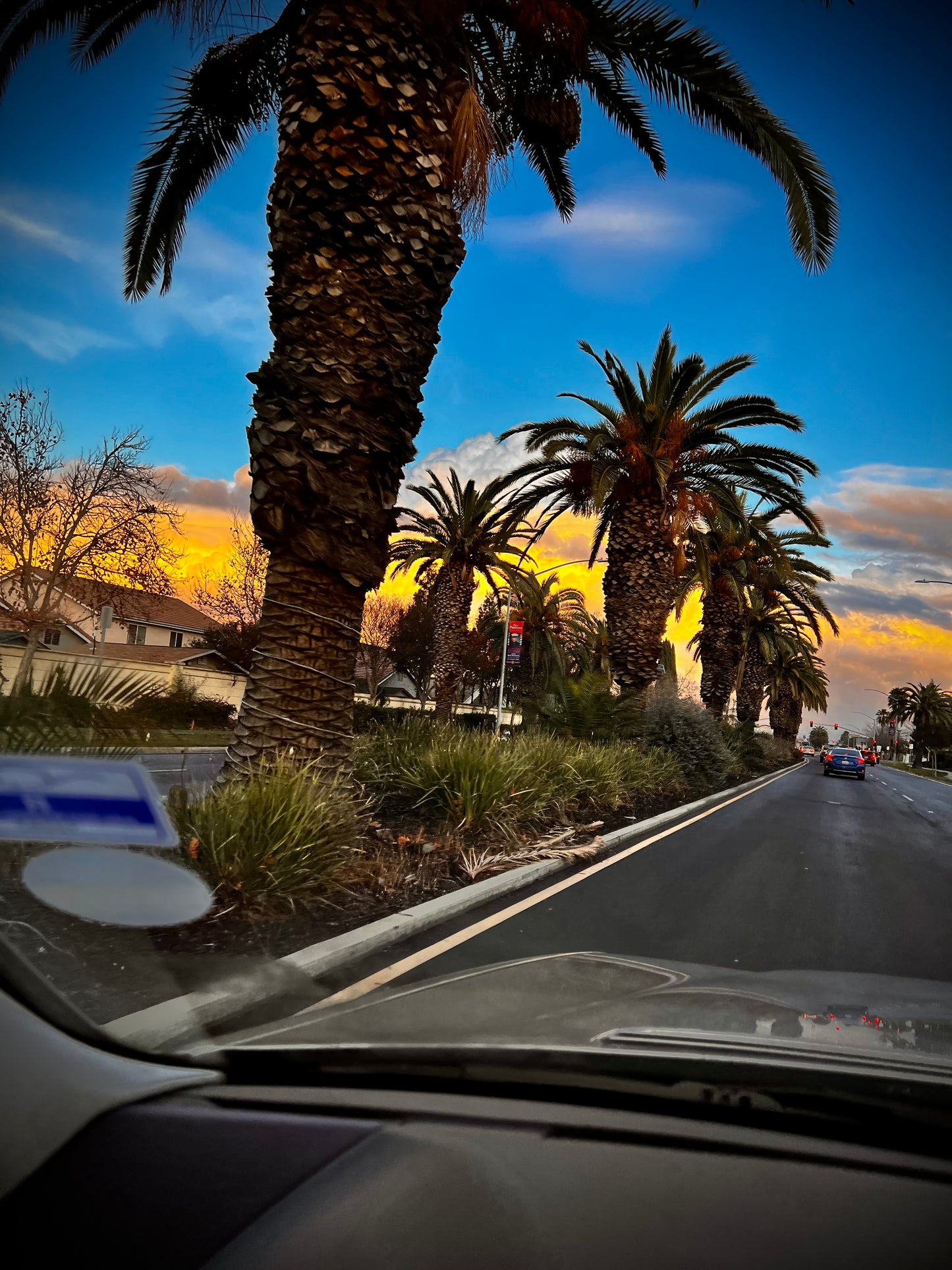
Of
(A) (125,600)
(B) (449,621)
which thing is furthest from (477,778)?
(B) (449,621)

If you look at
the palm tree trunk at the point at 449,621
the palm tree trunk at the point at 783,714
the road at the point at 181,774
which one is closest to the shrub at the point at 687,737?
the palm tree trunk at the point at 449,621

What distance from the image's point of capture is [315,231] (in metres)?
7.19

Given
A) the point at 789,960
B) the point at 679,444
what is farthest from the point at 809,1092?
the point at 679,444

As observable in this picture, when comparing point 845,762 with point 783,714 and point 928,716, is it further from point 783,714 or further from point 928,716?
point 928,716

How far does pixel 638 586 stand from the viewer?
66.2 ft

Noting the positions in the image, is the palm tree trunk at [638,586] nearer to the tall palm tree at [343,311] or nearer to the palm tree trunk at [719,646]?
the palm tree trunk at [719,646]

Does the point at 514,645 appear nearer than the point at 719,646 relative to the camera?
Yes

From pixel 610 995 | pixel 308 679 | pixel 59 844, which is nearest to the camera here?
pixel 610 995

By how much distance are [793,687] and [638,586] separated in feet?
147

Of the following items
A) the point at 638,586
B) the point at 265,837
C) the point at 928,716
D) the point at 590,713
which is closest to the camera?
the point at 265,837

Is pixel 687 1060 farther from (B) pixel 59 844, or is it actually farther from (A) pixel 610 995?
(B) pixel 59 844

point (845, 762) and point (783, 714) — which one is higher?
point (783, 714)

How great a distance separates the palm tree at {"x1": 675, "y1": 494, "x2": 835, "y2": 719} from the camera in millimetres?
29453

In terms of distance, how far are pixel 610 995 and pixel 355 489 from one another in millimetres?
5429
